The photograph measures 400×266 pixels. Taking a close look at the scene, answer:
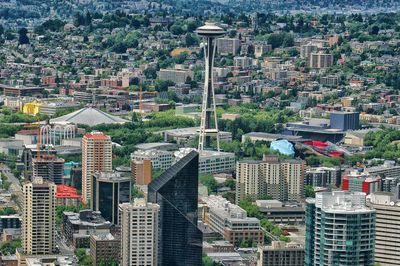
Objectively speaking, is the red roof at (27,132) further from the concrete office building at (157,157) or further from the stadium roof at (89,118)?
the concrete office building at (157,157)

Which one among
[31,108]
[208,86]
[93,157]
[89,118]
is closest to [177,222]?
[93,157]

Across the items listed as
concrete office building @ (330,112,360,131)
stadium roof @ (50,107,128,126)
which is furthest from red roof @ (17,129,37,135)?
concrete office building @ (330,112,360,131)

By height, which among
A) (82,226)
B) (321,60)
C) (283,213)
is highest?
(321,60)

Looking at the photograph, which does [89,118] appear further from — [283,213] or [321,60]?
[321,60]

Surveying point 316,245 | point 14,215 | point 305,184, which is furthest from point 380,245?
point 305,184

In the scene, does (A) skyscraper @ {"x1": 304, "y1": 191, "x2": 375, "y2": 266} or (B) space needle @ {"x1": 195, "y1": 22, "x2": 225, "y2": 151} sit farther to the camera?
(B) space needle @ {"x1": 195, "y1": 22, "x2": 225, "y2": 151}

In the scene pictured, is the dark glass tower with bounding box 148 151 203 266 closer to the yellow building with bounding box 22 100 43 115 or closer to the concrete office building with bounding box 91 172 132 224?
the concrete office building with bounding box 91 172 132 224

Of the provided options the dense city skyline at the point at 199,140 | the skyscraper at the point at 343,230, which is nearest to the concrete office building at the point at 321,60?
the dense city skyline at the point at 199,140
